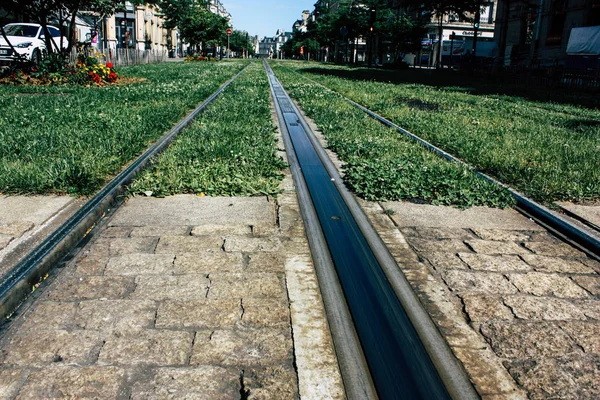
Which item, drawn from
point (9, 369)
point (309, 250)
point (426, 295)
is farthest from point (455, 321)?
point (9, 369)

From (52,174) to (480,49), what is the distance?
195ft

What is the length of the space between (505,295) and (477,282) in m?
0.20

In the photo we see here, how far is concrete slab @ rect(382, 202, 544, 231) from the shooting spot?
4047mm

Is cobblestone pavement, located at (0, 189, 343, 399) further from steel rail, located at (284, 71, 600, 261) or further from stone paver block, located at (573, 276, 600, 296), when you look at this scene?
steel rail, located at (284, 71, 600, 261)

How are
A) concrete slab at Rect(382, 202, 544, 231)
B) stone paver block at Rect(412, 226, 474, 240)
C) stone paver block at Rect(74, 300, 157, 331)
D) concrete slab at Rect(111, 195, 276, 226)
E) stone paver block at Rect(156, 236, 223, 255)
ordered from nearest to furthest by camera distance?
stone paver block at Rect(74, 300, 157, 331) → stone paver block at Rect(156, 236, 223, 255) → stone paver block at Rect(412, 226, 474, 240) → concrete slab at Rect(111, 195, 276, 226) → concrete slab at Rect(382, 202, 544, 231)

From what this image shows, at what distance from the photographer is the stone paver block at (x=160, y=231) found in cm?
364

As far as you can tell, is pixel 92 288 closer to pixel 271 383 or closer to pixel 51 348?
pixel 51 348

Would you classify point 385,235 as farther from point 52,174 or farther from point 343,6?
point 343,6

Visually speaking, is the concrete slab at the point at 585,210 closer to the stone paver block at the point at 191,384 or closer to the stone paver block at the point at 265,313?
the stone paver block at the point at 265,313

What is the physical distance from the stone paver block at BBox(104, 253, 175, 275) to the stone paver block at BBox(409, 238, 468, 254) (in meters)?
1.69

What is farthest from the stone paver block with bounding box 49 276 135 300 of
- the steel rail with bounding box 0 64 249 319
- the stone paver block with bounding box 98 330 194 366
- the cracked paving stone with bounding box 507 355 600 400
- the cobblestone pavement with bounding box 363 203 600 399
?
the cracked paving stone with bounding box 507 355 600 400

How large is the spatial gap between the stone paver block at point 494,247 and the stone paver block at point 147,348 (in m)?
2.17

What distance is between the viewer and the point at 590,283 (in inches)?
121

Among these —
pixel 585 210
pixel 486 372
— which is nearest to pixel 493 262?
pixel 486 372
